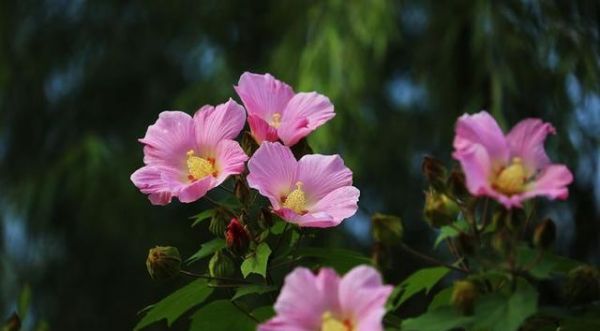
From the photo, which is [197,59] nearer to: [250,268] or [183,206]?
[183,206]

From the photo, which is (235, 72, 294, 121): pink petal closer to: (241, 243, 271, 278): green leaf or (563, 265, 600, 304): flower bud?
(241, 243, 271, 278): green leaf

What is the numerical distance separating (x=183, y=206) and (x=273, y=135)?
361 centimetres

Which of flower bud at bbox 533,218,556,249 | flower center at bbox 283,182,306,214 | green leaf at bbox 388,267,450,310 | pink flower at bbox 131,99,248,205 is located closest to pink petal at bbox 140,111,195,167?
pink flower at bbox 131,99,248,205

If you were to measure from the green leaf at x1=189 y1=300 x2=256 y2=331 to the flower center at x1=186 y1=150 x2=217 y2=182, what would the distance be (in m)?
0.10

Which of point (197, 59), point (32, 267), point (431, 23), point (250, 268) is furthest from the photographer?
point (197, 59)

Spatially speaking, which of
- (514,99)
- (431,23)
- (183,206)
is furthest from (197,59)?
(514,99)

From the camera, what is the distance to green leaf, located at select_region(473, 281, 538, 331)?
629 millimetres

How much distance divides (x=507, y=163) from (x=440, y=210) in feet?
0.17

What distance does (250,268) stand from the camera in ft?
2.62

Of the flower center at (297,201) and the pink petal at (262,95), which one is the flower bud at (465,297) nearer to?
the flower center at (297,201)

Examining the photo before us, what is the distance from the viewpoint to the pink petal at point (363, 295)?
0.64 m

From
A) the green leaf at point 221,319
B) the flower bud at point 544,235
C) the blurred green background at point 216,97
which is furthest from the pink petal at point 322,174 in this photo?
the blurred green background at point 216,97

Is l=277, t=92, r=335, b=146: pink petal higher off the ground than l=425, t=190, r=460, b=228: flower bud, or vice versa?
l=277, t=92, r=335, b=146: pink petal

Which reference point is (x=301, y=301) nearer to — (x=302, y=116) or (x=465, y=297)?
(x=465, y=297)
